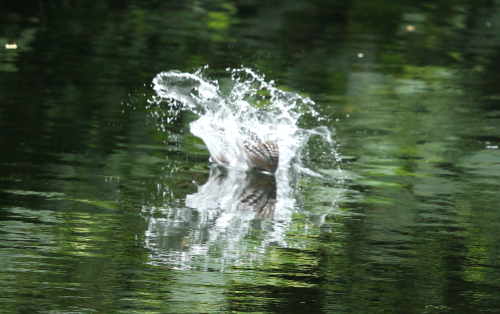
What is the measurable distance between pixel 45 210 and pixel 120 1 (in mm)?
12596

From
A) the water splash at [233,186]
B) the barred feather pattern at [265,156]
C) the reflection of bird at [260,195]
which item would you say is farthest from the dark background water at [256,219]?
the barred feather pattern at [265,156]

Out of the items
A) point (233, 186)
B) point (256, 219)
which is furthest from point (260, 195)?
point (256, 219)

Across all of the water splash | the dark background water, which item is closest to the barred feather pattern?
the water splash

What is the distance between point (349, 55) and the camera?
43.1 ft

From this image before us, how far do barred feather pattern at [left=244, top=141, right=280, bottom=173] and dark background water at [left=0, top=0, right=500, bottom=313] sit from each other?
0.39m

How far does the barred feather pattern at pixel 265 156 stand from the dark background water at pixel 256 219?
0.39 metres

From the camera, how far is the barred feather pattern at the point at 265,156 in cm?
696

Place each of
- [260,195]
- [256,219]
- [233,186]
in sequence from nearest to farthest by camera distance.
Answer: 1. [256,219]
2. [260,195]
3. [233,186]

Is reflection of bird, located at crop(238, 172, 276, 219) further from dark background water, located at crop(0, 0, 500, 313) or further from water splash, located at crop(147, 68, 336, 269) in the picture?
dark background water, located at crop(0, 0, 500, 313)

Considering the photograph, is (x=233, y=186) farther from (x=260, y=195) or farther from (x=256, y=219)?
(x=256, y=219)

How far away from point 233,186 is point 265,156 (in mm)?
601

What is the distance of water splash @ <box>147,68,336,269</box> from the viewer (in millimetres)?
4840

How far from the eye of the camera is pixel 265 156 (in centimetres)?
698

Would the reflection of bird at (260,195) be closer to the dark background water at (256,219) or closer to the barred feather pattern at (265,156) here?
the barred feather pattern at (265,156)
